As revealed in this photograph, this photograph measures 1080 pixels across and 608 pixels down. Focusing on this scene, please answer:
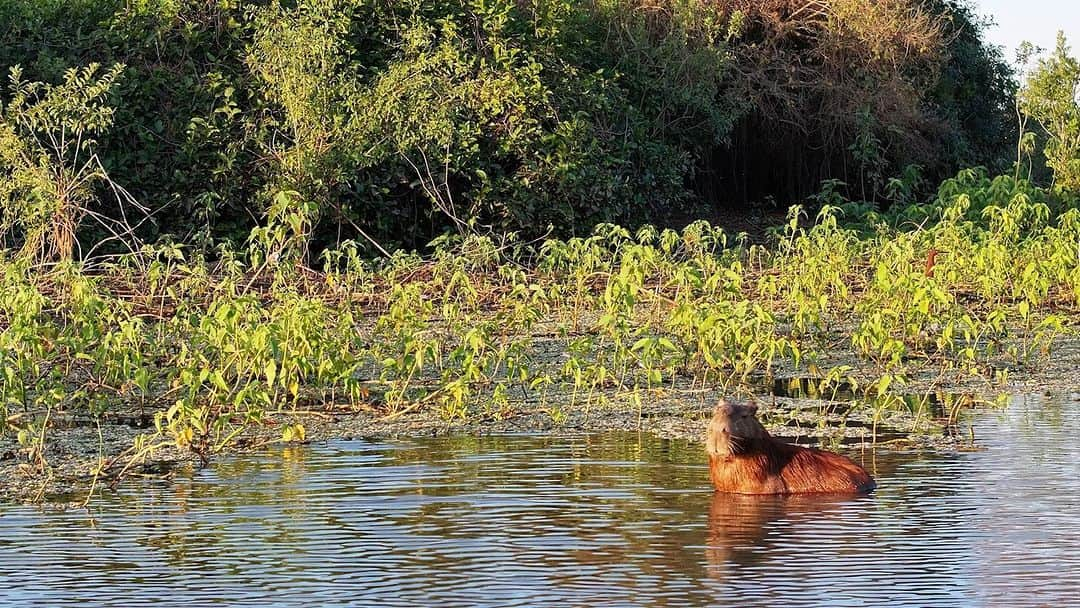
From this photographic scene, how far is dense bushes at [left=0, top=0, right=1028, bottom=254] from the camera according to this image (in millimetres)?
14406

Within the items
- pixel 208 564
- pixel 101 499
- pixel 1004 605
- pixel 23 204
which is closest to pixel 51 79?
pixel 23 204

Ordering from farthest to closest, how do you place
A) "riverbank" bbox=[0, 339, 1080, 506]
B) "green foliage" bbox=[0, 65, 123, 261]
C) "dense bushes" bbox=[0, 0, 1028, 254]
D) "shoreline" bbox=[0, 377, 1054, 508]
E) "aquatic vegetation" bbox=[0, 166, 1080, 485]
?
"dense bushes" bbox=[0, 0, 1028, 254], "green foliage" bbox=[0, 65, 123, 261], "aquatic vegetation" bbox=[0, 166, 1080, 485], "shoreline" bbox=[0, 377, 1054, 508], "riverbank" bbox=[0, 339, 1080, 506]

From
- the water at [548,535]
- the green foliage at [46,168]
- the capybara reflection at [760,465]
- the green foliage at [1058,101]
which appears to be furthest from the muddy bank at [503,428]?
the green foliage at [1058,101]

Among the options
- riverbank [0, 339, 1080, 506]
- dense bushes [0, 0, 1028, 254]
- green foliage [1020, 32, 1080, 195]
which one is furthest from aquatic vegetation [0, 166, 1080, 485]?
Result: green foliage [1020, 32, 1080, 195]

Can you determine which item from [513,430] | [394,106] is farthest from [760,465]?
[394,106]

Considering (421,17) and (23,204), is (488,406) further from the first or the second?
(421,17)

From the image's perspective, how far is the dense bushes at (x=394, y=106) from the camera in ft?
47.3

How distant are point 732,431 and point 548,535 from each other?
0.89 m

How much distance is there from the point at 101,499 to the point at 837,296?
21.6ft

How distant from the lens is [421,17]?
1536 cm

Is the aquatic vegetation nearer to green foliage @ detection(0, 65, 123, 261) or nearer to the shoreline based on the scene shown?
the shoreline

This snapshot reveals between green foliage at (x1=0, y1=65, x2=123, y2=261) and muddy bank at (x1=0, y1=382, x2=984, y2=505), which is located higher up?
green foliage at (x1=0, y1=65, x2=123, y2=261)

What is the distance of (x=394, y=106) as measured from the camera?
47.5ft

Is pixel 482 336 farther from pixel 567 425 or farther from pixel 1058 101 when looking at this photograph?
pixel 1058 101
